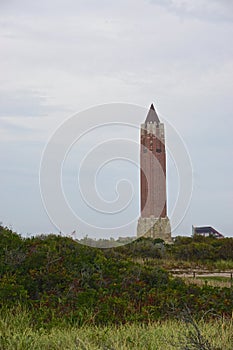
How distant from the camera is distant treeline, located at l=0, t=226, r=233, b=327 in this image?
911 cm

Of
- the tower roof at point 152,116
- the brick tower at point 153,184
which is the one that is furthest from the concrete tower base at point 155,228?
the tower roof at point 152,116

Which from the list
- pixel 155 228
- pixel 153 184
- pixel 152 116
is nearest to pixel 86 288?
pixel 153 184

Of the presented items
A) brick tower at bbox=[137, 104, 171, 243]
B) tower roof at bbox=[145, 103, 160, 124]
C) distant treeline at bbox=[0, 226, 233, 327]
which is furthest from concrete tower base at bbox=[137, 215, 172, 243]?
distant treeline at bbox=[0, 226, 233, 327]

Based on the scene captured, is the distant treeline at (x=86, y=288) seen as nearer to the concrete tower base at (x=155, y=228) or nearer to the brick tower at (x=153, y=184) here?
the brick tower at (x=153, y=184)

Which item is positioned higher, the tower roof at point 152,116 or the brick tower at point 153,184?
the tower roof at point 152,116

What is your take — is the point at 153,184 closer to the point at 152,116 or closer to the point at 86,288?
the point at 152,116

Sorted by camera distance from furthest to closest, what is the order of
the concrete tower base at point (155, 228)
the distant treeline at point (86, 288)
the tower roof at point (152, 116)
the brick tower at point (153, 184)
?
the tower roof at point (152, 116)
the concrete tower base at point (155, 228)
the brick tower at point (153, 184)
the distant treeline at point (86, 288)

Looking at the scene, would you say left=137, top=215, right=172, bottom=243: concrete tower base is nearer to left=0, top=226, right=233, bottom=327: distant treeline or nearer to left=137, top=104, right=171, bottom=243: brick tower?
left=137, top=104, right=171, bottom=243: brick tower

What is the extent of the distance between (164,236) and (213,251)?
9506 mm

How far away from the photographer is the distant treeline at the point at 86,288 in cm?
911

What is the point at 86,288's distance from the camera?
10.4 m

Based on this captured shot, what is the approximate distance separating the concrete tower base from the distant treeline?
73.5ft

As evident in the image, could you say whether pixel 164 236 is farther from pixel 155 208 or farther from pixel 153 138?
pixel 153 138

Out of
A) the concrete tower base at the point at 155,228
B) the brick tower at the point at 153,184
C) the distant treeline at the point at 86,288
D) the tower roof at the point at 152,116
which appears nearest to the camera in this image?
the distant treeline at the point at 86,288
